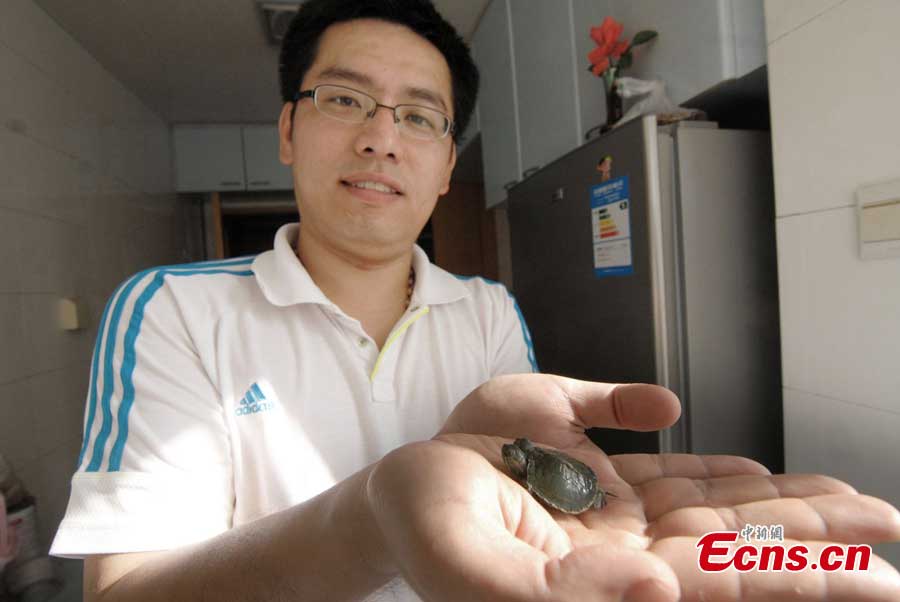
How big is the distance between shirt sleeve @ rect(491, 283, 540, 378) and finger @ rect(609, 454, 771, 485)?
35cm

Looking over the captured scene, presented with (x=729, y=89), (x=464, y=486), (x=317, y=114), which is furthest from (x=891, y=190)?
(x=317, y=114)

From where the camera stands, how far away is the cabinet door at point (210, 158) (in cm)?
371

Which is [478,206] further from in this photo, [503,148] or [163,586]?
[163,586]

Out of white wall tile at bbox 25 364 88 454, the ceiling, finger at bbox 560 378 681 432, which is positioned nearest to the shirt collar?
finger at bbox 560 378 681 432

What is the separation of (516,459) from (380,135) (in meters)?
0.57

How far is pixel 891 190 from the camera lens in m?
0.79

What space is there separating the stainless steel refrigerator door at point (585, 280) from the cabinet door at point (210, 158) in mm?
2783

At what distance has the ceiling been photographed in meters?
2.23

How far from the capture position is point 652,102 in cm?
125

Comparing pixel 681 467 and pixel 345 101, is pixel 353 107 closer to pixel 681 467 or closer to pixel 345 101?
pixel 345 101

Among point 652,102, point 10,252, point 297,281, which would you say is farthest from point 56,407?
point 652,102

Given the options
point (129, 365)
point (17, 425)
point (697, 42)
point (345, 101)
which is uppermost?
point (697, 42)

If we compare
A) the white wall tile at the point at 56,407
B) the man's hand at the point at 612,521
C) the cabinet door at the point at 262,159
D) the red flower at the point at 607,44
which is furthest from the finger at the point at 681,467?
the cabinet door at the point at 262,159

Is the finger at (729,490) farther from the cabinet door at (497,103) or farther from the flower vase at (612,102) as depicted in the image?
the cabinet door at (497,103)
